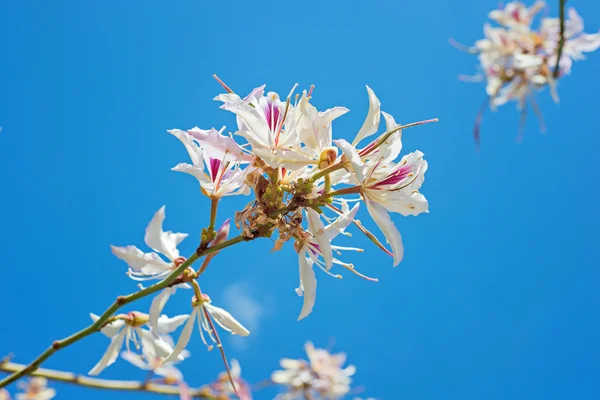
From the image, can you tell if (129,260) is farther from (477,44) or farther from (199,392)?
(477,44)

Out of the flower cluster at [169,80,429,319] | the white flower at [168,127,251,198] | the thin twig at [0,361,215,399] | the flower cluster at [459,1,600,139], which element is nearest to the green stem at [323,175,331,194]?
the flower cluster at [169,80,429,319]

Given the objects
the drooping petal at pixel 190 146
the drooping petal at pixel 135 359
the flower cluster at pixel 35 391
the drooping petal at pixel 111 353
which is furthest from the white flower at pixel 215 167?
the flower cluster at pixel 35 391

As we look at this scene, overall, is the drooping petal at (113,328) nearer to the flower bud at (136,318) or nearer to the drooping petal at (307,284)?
the flower bud at (136,318)

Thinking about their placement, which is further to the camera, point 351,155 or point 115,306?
point 115,306

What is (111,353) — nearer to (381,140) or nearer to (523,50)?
(381,140)

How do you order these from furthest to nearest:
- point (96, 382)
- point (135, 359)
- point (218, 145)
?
1. point (135, 359)
2. point (96, 382)
3. point (218, 145)

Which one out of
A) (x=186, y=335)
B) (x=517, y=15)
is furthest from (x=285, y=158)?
(x=517, y=15)
